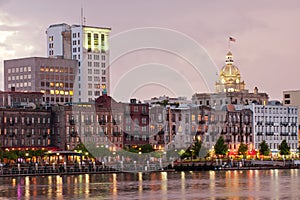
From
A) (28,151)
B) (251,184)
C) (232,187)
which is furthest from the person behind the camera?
(28,151)

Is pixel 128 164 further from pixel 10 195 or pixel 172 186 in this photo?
pixel 10 195

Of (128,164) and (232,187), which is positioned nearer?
(232,187)

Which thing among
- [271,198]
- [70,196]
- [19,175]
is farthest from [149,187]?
[19,175]

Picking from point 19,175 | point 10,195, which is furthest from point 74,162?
point 10,195

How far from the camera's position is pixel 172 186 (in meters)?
127

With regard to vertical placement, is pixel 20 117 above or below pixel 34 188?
above

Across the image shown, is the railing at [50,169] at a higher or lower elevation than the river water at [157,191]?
higher

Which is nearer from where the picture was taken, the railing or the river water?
the river water

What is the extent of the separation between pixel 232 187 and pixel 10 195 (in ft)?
96.8

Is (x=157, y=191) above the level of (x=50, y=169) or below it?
below

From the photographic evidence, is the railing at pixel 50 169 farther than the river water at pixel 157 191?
Yes

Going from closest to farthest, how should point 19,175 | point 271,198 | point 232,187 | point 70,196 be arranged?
1. point 271,198
2. point 70,196
3. point 232,187
4. point 19,175

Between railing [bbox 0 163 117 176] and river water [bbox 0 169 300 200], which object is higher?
railing [bbox 0 163 117 176]

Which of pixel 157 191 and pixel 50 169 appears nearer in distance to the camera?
pixel 157 191
